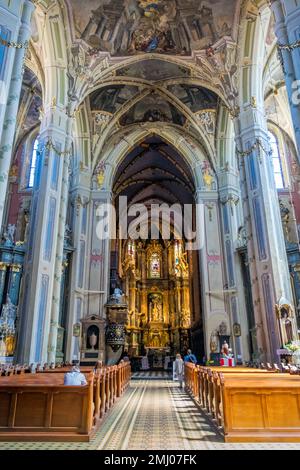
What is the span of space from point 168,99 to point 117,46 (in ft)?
14.3

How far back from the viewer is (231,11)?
43.5 feet

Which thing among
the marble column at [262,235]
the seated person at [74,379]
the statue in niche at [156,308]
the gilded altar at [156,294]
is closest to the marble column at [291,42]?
the marble column at [262,235]

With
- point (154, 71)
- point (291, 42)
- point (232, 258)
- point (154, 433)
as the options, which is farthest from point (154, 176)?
point (154, 433)

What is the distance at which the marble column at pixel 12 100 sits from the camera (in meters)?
6.45

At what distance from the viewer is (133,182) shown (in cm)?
2559

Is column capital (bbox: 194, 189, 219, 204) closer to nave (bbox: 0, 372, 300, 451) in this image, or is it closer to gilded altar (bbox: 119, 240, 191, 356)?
gilded altar (bbox: 119, 240, 191, 356)

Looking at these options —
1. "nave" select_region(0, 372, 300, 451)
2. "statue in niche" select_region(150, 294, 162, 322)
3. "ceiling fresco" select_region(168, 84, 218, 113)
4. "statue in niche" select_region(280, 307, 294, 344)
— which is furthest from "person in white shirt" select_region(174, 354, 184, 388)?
"statue in niche" select_region(150, 294, 162, 322)

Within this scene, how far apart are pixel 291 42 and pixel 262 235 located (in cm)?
561

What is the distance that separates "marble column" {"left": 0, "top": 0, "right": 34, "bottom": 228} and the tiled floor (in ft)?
13.5

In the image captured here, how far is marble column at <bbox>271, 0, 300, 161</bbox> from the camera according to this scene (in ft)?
23.6

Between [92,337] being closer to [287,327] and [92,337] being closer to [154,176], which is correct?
[287,327]

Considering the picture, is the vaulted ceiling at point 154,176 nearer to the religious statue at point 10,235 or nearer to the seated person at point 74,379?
the religious statue at point 10,235

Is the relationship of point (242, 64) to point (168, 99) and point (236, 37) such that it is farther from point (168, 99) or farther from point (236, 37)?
point (168, 99)
